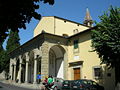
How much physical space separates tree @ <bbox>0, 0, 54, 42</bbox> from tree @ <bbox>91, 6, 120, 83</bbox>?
10.0 metres

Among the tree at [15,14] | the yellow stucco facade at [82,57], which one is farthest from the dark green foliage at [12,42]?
the tree at [15,14]

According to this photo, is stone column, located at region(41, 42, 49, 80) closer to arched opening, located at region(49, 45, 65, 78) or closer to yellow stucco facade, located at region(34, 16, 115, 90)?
arched opening, located at region(49, 45, 65, 78)

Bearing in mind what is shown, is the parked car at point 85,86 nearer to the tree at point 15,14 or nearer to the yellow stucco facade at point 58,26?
the tree at point 15,14

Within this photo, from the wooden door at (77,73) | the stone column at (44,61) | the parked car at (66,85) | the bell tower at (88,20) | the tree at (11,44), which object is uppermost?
the bell tower at (88,20)

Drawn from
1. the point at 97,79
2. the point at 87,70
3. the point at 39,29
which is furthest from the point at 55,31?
the point at 97,79

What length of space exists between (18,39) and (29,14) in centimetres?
4591

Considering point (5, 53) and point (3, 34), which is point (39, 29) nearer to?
point (5, 53)

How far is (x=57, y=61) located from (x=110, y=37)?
14873 millimetres

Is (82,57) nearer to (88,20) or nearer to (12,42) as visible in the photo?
(88,20)

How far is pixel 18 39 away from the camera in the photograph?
48.3 m

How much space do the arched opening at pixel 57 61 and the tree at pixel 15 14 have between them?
20.6m

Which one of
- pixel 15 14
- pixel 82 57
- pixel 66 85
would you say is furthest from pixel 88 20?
pixel 15 14

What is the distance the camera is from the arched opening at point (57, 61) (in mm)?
25109

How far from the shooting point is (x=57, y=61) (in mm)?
26719
